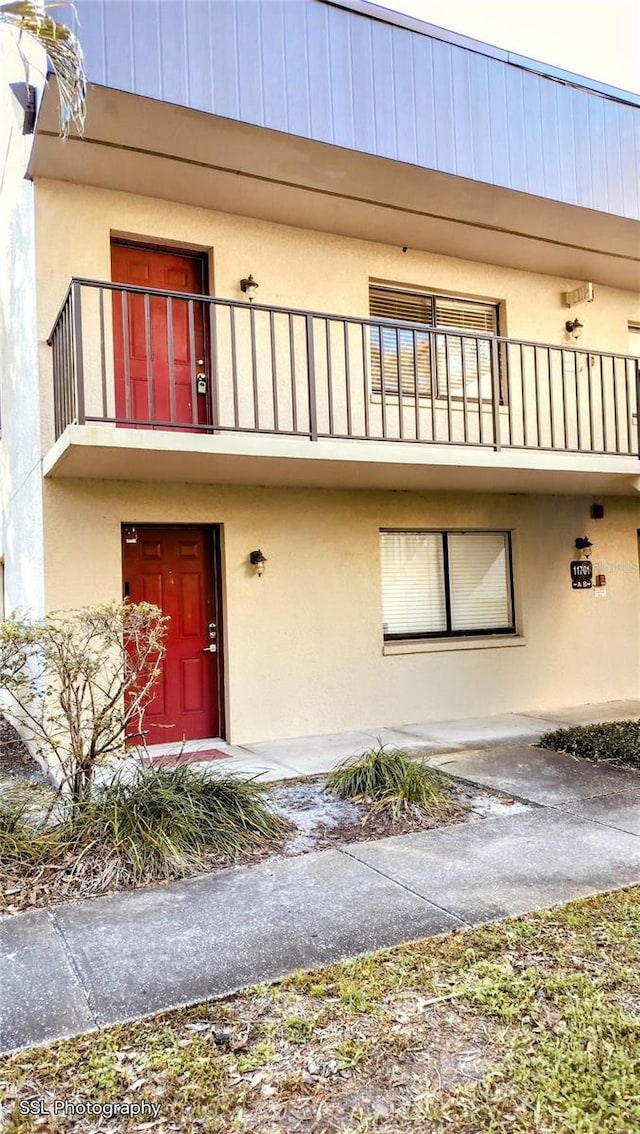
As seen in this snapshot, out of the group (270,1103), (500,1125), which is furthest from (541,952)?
(270,1103)

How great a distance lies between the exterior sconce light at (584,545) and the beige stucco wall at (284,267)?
98.1 inches

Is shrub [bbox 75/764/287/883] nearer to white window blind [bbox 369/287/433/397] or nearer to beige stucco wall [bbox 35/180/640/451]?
beige stucco wall [bbox 35/180/640/451]

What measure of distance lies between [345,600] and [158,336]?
3346mm

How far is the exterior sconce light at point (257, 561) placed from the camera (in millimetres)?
7754

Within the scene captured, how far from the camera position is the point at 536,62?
7.83 meters

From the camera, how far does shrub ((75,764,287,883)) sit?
4.36 metres

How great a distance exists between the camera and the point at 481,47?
754 cm

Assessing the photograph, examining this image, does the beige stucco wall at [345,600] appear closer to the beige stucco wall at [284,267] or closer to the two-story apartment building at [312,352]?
the two-story apartment building at [312,352]

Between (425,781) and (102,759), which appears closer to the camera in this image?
(102,759)

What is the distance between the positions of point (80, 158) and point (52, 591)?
3786 millimetres

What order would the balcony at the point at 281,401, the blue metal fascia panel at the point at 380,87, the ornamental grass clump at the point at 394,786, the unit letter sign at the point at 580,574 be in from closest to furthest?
the ornamental grass clump at the point at 394,786
the blue metal fascia panel at the point at 380,87
the balcony at the point at 281,401
the unit letter sign at the point at 580,574

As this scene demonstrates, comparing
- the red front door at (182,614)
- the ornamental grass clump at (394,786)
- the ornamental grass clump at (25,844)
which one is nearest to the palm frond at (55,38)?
the red front door at (182,614)

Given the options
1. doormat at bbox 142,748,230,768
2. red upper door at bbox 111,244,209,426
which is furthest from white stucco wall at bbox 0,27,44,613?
doormat at bbox 142,748,230,768

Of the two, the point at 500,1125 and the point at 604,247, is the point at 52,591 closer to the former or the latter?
the point at 500,1125
